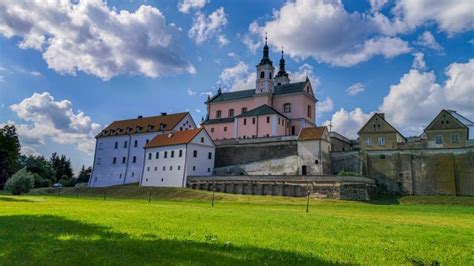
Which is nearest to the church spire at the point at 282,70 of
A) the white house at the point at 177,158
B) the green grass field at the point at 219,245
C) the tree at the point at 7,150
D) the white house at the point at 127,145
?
the white house at the point at 127,145

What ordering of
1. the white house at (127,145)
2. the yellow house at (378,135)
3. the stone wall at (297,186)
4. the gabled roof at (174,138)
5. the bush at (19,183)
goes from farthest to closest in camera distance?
1. the white house at (127,145)
2. the gabled roof at (174,138)
3. the bush at (19,183)
4. the yellow house at (378,135)
5. the stone wall at (297,186)

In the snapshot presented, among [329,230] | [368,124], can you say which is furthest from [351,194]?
[329,230]

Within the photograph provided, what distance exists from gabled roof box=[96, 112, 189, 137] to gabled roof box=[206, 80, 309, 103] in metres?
9.80

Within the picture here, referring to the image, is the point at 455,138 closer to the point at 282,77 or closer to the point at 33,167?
the point at 282,77

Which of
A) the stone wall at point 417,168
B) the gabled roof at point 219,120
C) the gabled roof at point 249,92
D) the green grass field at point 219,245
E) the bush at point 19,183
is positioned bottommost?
the green grass field at point 219,245

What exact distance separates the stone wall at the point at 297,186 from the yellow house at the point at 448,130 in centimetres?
1031

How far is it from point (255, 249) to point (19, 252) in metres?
5.03

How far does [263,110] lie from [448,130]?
27889 mm

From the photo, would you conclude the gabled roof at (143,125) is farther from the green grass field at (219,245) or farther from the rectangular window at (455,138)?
the green grass field at (219,245)

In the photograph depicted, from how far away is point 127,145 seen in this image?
7056cm

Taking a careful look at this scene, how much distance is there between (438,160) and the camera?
46.3 m

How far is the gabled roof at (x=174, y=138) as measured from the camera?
57.0 meters

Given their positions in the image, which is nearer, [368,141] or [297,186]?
[297,186]

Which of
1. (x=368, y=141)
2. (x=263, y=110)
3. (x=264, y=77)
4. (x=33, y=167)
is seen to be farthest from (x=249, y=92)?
(x=33, y=167)
